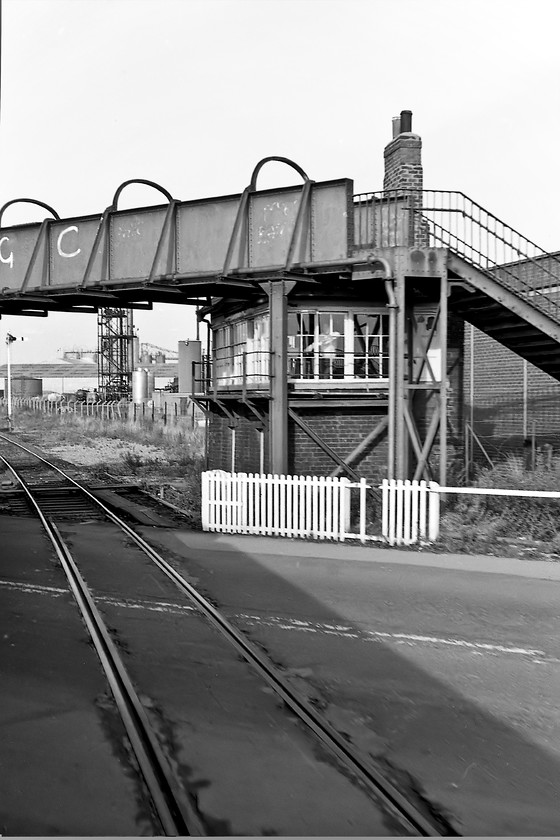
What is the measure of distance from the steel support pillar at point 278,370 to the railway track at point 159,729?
3275mm

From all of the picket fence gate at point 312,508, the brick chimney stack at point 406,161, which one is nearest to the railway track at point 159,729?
the picket fence gate at point 312,508

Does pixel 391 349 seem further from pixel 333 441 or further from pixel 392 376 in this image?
pixel 333 441

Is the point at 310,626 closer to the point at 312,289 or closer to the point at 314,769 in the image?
the point at 314,769

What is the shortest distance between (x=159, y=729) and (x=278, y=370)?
9310 millimetres

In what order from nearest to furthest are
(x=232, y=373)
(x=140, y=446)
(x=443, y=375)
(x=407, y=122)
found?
(x=443, y=375), (x=407, y=122), (x=232, y=373), (x=140, y=446)

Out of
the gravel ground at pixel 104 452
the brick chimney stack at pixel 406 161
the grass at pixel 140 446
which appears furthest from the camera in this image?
the gravel ground at pixel 104 452

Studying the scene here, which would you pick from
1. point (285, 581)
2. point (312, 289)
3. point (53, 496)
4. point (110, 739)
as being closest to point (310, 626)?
point (285, 581)

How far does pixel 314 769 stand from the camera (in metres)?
4.77

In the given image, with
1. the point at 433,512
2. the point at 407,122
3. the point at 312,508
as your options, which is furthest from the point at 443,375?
the point at 407,122

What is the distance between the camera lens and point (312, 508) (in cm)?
1349

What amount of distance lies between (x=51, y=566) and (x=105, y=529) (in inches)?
120

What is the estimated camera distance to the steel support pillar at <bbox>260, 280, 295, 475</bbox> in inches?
551

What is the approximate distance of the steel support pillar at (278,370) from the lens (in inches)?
551

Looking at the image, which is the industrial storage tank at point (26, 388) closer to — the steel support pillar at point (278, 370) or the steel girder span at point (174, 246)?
the steel girder span at point (174, 246)
